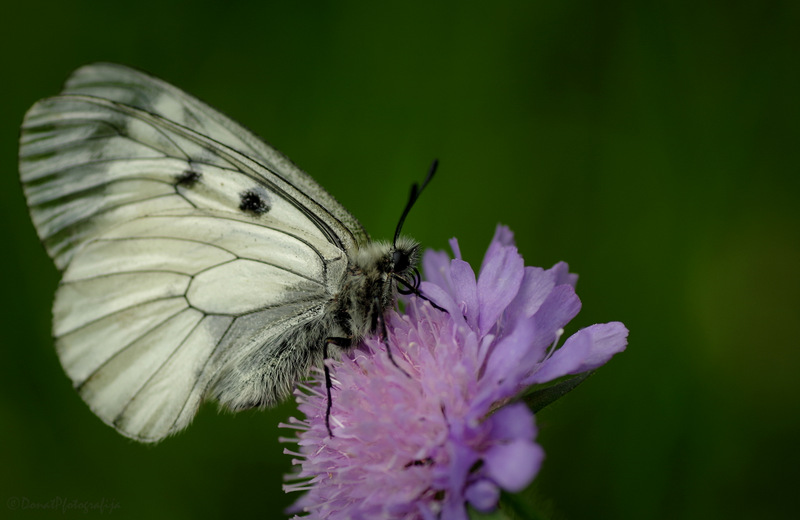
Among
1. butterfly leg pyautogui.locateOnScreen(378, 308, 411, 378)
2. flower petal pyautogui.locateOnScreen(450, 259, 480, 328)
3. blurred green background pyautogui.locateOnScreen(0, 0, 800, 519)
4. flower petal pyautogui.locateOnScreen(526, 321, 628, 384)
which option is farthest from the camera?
blurred green background pyautogui.locateOnScreen(0, 0, 800, 519)

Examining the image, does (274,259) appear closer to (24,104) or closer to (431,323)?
(431,323)

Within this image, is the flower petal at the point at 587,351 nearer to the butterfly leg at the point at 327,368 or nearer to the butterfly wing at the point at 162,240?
the butterfly leg at the point at 327,368

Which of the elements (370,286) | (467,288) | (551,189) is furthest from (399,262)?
(551,189)

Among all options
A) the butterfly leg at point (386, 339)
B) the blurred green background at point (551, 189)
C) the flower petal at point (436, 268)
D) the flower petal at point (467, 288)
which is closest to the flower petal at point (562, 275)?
the flower petal at point (467, 288)

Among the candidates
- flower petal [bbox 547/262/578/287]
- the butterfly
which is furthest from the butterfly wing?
Answer: flower petal [bbox 547/262/578/287]

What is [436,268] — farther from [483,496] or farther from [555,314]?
[483,496]

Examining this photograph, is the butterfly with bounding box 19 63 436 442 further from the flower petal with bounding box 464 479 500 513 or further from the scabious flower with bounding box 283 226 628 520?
the flower petal with bounding box 464 479 500 513

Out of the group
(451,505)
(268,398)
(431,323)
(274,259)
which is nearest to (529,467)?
(451,505)

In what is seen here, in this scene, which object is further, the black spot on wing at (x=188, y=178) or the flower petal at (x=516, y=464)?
the black spot on wing at (x=188, y=178)
